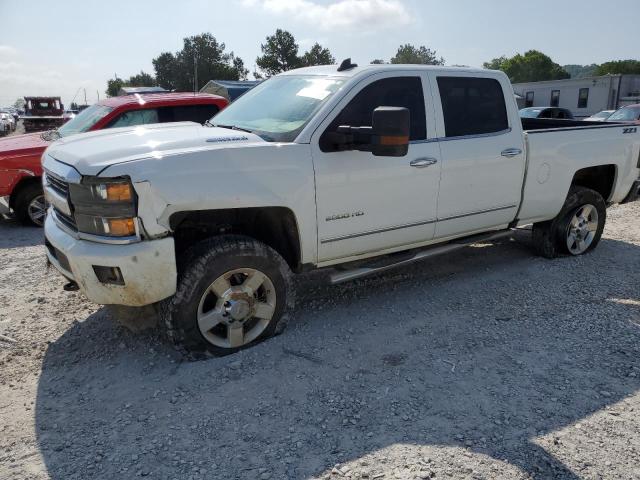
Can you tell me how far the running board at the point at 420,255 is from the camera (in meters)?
4.00

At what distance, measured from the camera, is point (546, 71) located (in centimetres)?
8775

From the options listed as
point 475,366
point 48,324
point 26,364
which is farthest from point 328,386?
point 48,324

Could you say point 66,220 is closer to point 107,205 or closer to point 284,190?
point 107,205

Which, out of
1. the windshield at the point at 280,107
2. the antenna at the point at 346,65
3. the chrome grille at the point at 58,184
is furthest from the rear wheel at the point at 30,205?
the antenna at the point at 346,65

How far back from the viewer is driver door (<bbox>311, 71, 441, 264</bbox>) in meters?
3.69

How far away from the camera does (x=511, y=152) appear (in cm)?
465

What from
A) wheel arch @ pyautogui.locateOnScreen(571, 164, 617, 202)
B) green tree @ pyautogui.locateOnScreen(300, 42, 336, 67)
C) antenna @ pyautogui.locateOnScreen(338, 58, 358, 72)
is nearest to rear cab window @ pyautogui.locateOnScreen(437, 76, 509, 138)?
antenna @ pyautogui.locateOnScreen(338, 58, 358, 72)

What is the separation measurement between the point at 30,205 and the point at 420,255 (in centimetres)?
546

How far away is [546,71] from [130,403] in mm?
98069

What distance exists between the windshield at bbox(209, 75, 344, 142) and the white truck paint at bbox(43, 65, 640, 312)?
0.16ft

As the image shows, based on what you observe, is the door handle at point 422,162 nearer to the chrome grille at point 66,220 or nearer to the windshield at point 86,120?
the chrome grille at point 66,220

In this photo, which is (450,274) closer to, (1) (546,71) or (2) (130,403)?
(2) (130,403)

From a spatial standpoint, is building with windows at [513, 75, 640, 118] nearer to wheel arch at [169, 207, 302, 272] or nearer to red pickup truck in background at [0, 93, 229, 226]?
red pickup truck in background at [0, 93, 229, 226]

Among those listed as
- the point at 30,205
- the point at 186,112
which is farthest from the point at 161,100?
the point at 30,205
